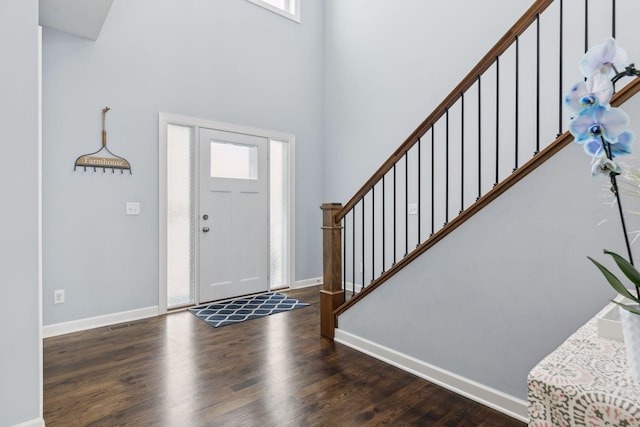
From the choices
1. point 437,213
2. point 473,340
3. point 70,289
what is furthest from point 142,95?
point 473,340

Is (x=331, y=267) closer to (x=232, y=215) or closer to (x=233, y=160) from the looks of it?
(x=232, y=215)

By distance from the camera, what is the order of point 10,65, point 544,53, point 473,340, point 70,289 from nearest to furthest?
point 10,65 → point 473,340 → point 544,53 → point 70,289

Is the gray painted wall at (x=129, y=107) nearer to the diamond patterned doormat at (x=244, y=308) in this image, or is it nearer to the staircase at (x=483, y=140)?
the diamond patterned doormat at (x=244, y=308)

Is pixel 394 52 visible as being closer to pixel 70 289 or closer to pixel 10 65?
pixel 10 65

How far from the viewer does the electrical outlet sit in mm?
3215

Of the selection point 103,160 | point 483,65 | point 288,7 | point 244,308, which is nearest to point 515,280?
point 483,65

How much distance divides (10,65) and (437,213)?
3505 millimetres

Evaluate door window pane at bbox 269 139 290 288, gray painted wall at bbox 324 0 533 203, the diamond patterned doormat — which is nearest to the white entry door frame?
the diamond patterned doormat

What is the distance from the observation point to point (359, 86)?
185 inches

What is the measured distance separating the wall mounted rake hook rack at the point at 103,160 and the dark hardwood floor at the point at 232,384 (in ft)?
5.07

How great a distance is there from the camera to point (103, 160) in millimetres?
3430

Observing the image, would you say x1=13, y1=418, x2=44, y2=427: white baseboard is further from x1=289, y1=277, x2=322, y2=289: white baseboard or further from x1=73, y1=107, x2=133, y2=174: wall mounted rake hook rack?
x1=289, y1=277, x2=322, y2=289: white baseboard

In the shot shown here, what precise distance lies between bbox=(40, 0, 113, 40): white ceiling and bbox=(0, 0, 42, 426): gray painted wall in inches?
51.3

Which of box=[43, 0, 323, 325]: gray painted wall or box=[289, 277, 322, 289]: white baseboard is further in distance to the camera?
box=[289, 277, 322, 289]: white baseboard
